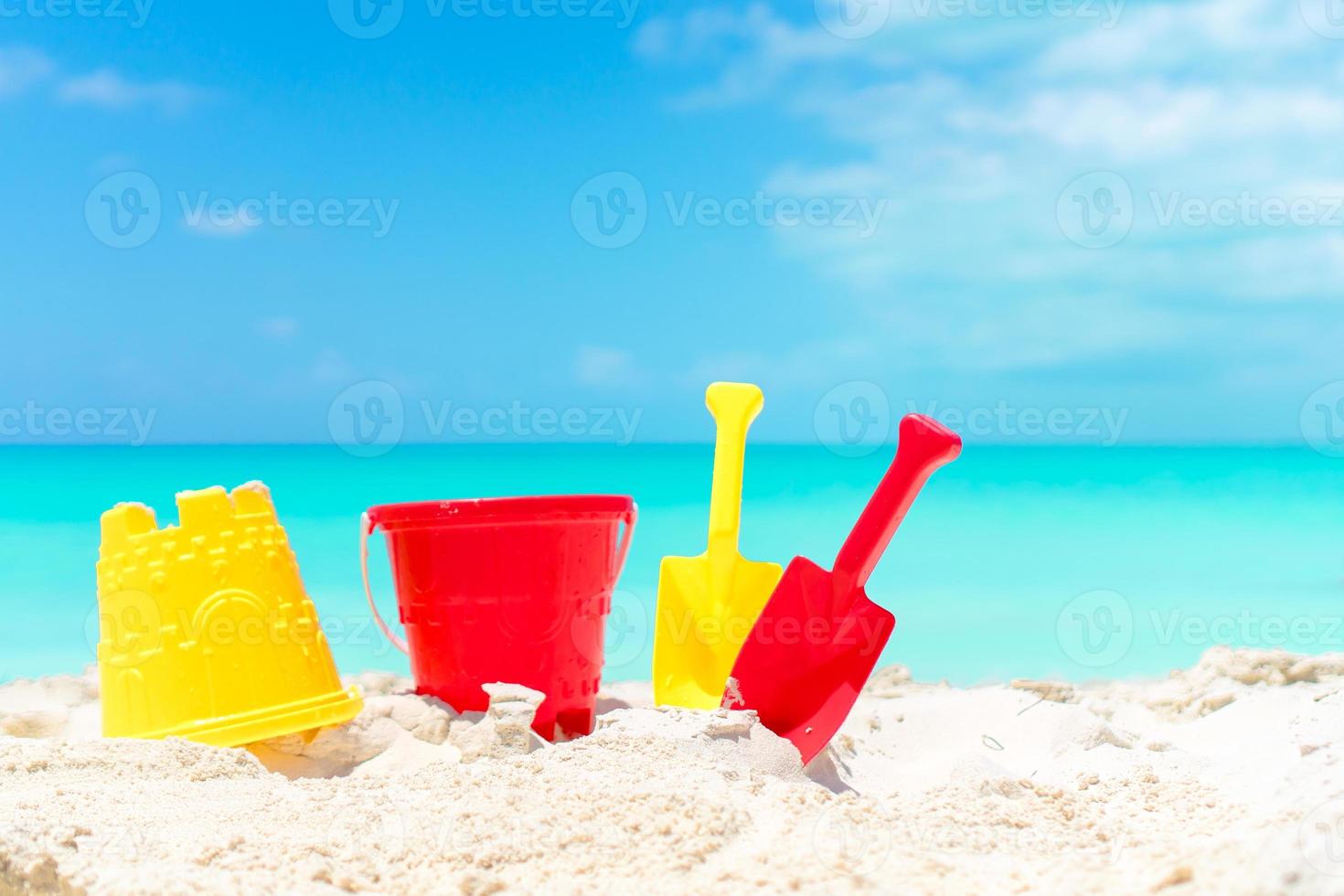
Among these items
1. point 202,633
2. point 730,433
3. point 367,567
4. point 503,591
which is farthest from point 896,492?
point 202,633

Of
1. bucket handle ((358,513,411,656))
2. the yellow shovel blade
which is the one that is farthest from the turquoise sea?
bucket handle ((358,513,411,656))

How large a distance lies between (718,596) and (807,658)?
0.39m

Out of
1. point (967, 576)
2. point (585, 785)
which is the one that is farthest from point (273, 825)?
point (967, 576)

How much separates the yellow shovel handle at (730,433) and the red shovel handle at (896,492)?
1.17 feet

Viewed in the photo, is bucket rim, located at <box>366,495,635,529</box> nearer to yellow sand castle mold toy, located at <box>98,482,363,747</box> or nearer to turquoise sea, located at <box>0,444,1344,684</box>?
yellow sand castle mold toy, located at <box>98,482,363,747</box>

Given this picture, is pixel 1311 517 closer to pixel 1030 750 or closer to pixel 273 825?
pixel 1030 750

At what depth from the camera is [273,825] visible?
4.27 ft

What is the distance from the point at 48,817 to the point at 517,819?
0.54 meters

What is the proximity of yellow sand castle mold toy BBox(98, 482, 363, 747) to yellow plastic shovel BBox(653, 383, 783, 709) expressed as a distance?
64 cm

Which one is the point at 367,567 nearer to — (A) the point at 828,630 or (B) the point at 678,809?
(A) the point at 828,630

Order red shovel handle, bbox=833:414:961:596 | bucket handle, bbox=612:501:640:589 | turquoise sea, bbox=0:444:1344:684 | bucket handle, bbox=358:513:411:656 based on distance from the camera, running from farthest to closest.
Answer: turquoise sea, bbox=0:444:1344:684
bucket handle, bbox=612:501:640:589
bucket handle, bbox=358:513:411:656
red shovel handle, bbox=833:414:961:596

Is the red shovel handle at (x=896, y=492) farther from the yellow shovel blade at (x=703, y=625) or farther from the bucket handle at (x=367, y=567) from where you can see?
the bucket handle at (x=367, y=567)

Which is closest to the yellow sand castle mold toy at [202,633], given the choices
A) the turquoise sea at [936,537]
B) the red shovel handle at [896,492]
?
the red shovel handle at [896,492]

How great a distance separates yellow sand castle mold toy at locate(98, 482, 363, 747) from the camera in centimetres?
183
